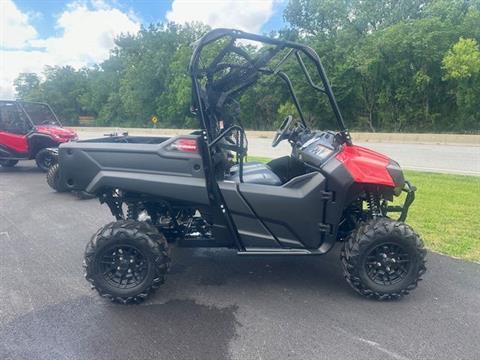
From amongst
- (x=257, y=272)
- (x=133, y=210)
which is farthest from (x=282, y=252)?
(x=133, y=210)

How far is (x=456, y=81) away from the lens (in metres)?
24.8

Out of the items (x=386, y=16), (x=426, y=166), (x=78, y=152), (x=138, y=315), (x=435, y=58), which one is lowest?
(x=426, y=166)

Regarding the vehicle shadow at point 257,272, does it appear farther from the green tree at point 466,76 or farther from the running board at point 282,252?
the green tree at point 466,76

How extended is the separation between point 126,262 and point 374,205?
2217 mm

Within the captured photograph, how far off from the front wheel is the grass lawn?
1290 mm

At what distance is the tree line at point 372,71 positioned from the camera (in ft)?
80.0

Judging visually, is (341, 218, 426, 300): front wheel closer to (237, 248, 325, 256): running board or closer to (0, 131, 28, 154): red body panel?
(237, 248, 325, 256): running board

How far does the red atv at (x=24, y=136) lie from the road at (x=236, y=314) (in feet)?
19.7

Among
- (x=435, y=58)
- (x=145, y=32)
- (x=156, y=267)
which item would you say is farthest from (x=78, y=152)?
(x=145, y=32)

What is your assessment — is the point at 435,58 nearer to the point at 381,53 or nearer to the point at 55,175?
the point at 381,53

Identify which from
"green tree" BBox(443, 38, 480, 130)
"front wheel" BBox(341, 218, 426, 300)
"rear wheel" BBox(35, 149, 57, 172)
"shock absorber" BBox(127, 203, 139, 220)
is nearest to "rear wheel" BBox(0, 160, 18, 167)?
"rear wheel" BBox(35, 149, 57, 172)

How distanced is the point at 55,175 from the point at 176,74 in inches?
1391

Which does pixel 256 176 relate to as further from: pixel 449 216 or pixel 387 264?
pixel 449 216

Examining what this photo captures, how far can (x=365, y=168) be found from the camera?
9.62 feet
